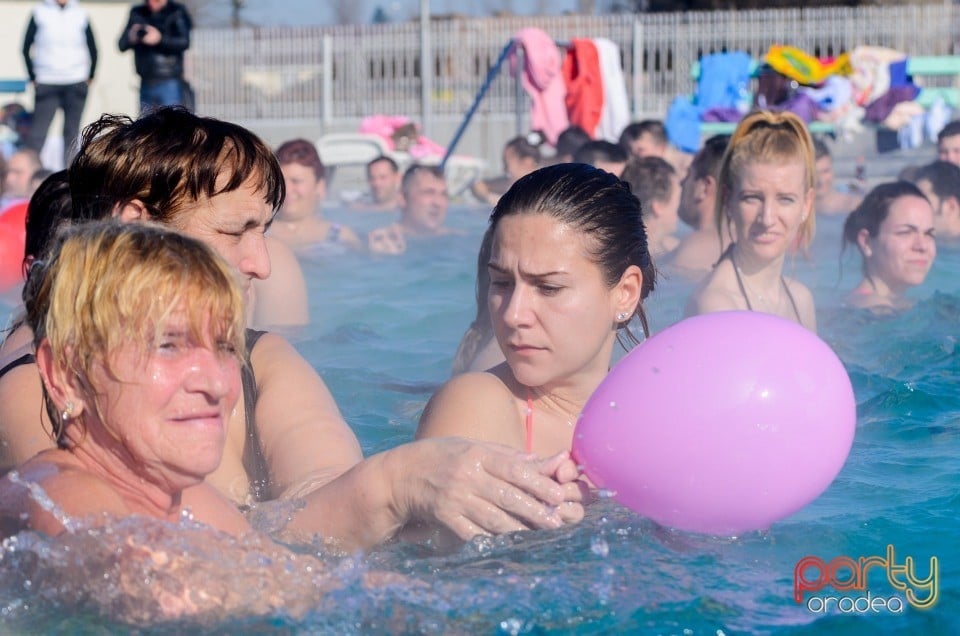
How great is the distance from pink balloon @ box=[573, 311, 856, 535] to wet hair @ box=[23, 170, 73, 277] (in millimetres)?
1606

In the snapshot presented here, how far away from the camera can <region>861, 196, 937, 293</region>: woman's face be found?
742 cm

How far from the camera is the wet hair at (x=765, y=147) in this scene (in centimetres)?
553

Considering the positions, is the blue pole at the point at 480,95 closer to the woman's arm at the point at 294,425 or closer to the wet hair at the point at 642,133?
the wet hair at the point at 642,133

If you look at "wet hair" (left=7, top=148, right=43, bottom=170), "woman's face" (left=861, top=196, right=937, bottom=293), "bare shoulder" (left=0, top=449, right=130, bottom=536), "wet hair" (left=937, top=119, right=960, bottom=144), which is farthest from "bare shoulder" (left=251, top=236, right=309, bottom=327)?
"wet hair" (left=937, top=119, right=960, bottom=144)

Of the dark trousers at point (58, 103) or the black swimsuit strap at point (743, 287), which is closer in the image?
the black swimsuit strap at point (743, 287)

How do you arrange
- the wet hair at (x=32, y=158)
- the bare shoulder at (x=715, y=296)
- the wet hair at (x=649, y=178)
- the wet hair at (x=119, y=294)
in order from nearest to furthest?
the wet hair at (x=119, y=294) < the bare shoulder at (x=715, y=296) < the wet hair at (x=649, y=178) < the wet hair at (x=32, y=158)

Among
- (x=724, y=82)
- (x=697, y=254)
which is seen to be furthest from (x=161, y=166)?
(x=724, y=82)

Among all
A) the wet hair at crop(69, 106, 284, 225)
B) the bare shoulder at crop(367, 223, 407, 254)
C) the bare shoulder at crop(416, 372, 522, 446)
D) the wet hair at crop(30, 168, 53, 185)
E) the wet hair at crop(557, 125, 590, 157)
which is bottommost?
the bare shoulder at crop(367, 223, 407, 254)

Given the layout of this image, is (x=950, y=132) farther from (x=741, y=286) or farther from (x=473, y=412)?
(x=473, y=412)

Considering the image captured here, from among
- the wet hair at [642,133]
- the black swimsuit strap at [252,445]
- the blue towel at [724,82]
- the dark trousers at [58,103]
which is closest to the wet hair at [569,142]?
the wet hair at [642,133]

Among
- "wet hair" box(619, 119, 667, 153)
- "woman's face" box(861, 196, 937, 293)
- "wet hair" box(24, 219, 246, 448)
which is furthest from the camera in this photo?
"wet hair" box(619, 119, 667, 153)

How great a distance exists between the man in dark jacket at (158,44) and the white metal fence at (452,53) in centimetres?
965

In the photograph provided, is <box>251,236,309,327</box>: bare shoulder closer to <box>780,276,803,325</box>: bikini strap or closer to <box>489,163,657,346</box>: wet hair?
<box>780,276,803,325</box>: bikini strap

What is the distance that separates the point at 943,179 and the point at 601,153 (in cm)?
306
